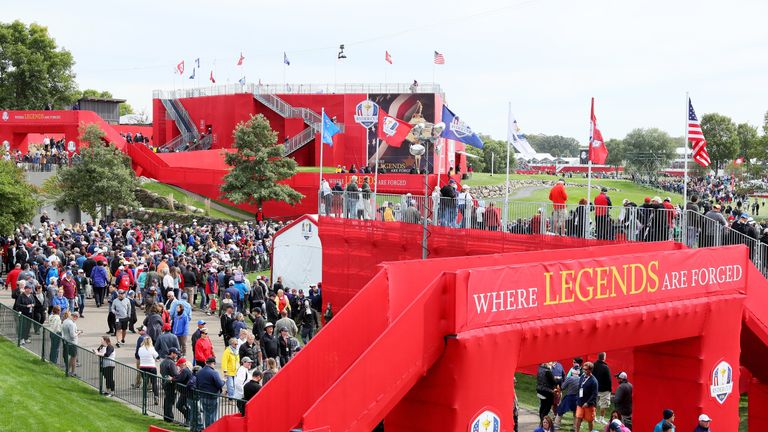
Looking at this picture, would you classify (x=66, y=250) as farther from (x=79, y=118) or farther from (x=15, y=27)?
(x=15, y=27)

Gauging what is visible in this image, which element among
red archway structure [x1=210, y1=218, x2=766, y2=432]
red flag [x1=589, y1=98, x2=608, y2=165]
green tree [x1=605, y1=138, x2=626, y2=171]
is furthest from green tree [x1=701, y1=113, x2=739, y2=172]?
red archway structure [x1=210, y1=218, x2=766, y2=432]

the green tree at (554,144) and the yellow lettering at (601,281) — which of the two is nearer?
the yellow lettering at (601,281)

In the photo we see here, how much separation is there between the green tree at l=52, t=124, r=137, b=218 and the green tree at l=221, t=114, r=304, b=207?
620cm

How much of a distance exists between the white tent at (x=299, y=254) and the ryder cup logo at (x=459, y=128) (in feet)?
21.3

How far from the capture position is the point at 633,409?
16562mm

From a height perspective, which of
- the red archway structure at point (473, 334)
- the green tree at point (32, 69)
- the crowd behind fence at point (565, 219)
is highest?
the green tree at point (32, 69)

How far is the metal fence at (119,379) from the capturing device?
1554 cm

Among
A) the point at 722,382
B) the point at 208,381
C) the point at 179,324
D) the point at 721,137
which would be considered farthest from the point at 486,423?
the point at 721,137

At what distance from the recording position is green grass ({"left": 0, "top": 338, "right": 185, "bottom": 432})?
1522cm

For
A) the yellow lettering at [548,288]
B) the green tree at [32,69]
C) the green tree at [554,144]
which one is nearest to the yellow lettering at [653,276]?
the yellow lettering at [548,288]

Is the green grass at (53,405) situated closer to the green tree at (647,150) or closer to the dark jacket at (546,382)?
the dark jacket at (546,382)

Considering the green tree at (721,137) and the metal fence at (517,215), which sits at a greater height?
the green tree at (721,137)

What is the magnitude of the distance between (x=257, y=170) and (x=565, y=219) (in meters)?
28.7

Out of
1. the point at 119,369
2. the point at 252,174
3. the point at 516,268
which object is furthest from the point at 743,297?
the point at 252,174
